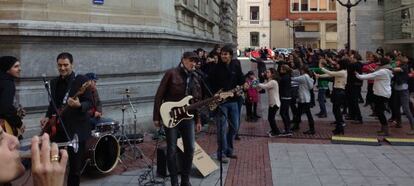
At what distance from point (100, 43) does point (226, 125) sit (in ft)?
10.7

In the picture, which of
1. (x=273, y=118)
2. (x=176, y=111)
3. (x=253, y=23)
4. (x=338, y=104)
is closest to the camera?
(x=176, y=111)

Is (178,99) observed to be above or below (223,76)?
below

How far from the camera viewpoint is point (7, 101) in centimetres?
659

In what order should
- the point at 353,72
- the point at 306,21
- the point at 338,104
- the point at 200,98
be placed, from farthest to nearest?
the point at 306,21, the point at 353,72, the point at 338,104, the point at 200,98

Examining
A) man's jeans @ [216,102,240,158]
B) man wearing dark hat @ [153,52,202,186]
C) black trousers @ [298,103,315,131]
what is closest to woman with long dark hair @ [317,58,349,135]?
black trousers @ [298,103,315,131]

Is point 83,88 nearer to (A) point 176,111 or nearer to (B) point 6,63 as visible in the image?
(A) point 176,111

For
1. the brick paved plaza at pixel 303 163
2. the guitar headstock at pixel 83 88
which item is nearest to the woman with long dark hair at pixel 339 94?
the brick paved plaza at pixel 303 163

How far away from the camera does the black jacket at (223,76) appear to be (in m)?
9.38

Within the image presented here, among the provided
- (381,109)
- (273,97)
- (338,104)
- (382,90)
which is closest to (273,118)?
(273,97)

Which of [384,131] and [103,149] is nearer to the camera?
[103,149]

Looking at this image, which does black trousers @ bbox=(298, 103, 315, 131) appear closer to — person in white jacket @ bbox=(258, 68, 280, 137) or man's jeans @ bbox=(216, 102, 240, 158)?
person in white jacket @ bbox=(258, 68, 280, 137)

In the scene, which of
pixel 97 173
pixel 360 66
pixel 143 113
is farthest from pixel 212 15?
pixel 97 173

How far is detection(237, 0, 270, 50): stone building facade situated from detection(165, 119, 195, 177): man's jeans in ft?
242

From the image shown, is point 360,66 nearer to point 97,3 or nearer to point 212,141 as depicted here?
point 212,141
